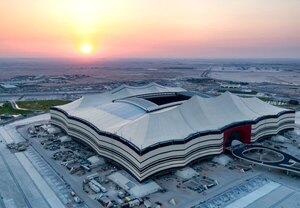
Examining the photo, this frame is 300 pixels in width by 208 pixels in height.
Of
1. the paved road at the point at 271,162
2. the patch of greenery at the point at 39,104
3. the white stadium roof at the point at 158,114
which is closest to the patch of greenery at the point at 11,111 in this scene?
the patch of greenery at the point at 39,104

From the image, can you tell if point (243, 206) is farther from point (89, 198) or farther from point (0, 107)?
point (0, 107)

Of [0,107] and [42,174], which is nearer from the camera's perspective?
[42,174]

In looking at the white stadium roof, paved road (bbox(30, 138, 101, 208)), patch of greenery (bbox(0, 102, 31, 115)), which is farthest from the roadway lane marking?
patch of greenery (bbox(0, 102, 31, 115))

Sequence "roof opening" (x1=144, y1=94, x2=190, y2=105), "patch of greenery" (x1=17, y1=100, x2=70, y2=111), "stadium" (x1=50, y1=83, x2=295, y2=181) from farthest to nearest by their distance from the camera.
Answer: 1. "patch of greenery" (x1=17, y1=100, x2=70, y2=111)
2. "roof opening" (x1=144, y1=94, x2=190, y2=105)
3. "stadium" (x1=50, y1=83, x2=295, y2=181)

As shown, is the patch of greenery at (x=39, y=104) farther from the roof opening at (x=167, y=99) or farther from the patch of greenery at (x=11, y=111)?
the roof opening at (x=167, y=99)

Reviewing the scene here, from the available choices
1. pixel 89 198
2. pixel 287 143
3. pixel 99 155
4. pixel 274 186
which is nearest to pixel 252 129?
pixel 287 143

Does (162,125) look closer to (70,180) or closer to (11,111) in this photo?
(70,180)

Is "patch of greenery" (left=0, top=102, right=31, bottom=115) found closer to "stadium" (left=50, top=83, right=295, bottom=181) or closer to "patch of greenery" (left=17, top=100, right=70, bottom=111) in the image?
"patch of greenery" (left=17, top=100, right=70, bottom=111)

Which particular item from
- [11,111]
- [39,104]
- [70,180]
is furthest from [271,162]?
[39,104]

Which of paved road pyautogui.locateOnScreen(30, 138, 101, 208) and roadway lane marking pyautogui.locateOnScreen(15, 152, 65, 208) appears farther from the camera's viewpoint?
paved road pyautogui.locateOnScreen(30, 138, 101, 208)
